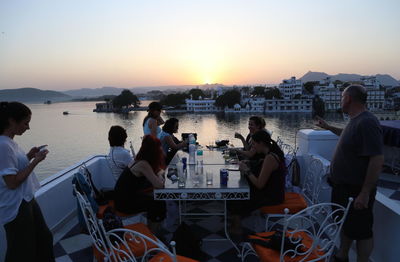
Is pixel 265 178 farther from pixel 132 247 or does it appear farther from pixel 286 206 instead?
pixel 132 247

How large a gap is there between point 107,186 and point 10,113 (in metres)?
2.56

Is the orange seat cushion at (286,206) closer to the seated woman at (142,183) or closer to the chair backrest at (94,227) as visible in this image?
the seated woman at (142,183)

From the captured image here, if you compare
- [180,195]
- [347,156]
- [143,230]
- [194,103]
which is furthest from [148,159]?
[194,103]

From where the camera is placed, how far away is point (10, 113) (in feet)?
5.24

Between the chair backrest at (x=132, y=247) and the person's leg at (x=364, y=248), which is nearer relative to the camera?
the chair backrest at (x=132, y=247)

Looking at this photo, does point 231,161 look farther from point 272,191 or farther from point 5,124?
point 5,124

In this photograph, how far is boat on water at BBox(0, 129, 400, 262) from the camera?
82.0 inches

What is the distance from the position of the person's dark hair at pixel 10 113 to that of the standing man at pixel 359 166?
6.91ft

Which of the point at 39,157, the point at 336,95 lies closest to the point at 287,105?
the point at 336,95

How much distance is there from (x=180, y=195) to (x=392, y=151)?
3868 mm

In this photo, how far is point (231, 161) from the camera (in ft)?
10.0

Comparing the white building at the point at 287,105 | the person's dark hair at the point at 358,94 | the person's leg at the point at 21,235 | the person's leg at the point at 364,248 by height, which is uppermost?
the person's dark hair at the point at 358,94

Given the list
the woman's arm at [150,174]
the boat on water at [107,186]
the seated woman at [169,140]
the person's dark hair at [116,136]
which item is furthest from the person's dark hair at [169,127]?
the woman's arm at [150,174]

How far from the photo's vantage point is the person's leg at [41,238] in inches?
72.1
